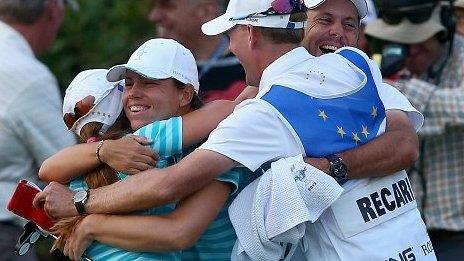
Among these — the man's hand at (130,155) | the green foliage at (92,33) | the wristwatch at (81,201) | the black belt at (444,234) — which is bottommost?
the green foliage at (92,33)

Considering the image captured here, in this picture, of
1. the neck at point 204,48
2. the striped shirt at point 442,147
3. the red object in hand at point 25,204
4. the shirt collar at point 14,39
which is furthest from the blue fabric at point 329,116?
the neck at point 204,48

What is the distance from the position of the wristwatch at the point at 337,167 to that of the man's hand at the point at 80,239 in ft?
2.45

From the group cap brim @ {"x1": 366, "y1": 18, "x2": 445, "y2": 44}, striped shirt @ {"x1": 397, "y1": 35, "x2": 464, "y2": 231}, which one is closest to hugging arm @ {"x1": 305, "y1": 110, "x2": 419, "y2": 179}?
striped shirt @ {"x1": 397, "y1": 35, "x2": 464, "y2": 231}

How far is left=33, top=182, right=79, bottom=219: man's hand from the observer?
157 inches

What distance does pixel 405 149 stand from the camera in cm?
415

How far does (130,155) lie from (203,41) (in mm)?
2903

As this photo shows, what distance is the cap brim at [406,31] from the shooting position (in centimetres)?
606

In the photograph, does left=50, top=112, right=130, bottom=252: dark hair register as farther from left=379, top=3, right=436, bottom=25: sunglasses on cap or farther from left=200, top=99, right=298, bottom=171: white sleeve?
left=379, top=3, right=436, bottom=25: sunglasses on cap

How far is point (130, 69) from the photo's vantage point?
13.2 feet

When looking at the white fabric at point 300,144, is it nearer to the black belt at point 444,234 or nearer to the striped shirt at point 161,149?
the striped shirt at point 161,149

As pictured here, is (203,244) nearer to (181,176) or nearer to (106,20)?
(181,176)

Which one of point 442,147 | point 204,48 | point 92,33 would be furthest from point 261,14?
point 92,33

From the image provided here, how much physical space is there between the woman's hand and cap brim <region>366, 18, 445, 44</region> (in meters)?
2.58

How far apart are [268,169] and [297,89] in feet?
0.84
